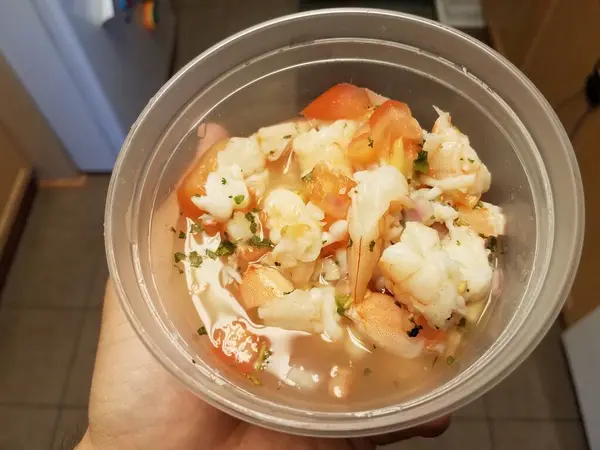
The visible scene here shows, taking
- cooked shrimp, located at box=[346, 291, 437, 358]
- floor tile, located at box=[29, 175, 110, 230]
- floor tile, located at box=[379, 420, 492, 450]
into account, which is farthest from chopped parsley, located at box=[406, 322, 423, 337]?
floor tile, located at box=[29, 175, 110, 230]

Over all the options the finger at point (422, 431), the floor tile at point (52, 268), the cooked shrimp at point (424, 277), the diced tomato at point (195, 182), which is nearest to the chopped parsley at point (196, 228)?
the diced tomato at point (195, 182)

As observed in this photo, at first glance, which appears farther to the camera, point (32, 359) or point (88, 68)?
point (32, 359)

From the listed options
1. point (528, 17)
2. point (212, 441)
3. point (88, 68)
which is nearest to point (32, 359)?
point (88, 68)

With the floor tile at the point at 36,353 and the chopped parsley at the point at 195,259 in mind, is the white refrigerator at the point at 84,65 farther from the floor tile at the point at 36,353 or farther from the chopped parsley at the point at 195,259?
the chopped parsley at the point at 195,259

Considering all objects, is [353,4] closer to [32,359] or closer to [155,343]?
[32,359]

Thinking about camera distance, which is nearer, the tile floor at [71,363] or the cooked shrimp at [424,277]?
the cooked shrimp at [424,277]

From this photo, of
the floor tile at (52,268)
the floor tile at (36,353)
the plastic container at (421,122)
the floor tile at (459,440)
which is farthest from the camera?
the floor tile at (52,268)

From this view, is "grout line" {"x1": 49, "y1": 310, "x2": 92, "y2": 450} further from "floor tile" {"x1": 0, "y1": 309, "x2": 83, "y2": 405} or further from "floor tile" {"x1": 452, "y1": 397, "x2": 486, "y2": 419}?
"floor tile" {"x1": 452, "y1": 397, "x2": 486, "y2": 419}
